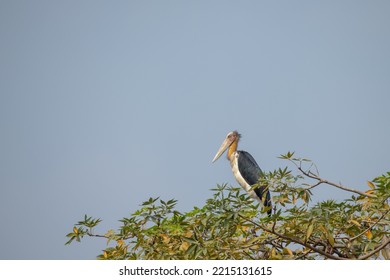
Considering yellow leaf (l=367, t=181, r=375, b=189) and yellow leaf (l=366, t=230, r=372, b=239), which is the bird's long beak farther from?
yellow leaf (l=366, t=230, r=372, b=239)

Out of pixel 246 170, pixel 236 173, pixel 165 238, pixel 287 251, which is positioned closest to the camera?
pixel 287 251

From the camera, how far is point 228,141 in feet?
68.4

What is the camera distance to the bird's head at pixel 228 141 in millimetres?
20766

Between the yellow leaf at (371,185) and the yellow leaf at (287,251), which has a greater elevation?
the yellow leaf at (371,185)

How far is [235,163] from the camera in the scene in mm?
19000

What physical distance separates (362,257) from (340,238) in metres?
0.87

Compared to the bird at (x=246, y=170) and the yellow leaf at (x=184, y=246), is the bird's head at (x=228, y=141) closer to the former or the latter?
the bird at (x=246, y=170)

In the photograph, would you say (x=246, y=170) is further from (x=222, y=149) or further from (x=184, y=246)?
(x=184, y=246)

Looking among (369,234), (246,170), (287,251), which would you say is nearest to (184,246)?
(287,251)

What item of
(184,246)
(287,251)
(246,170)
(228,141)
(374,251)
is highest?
(228,141)

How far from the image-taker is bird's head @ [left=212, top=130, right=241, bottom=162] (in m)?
20.8

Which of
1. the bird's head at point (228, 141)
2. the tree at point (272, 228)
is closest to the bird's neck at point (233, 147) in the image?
the bird's head at point (228, 141)

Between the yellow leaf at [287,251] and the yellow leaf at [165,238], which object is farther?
the yellow leaf at [165,238]

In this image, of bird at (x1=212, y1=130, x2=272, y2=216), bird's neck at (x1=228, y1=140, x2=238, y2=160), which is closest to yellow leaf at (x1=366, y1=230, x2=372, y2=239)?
bird at (x1=212, y1=130, x2=272, y2=216)
